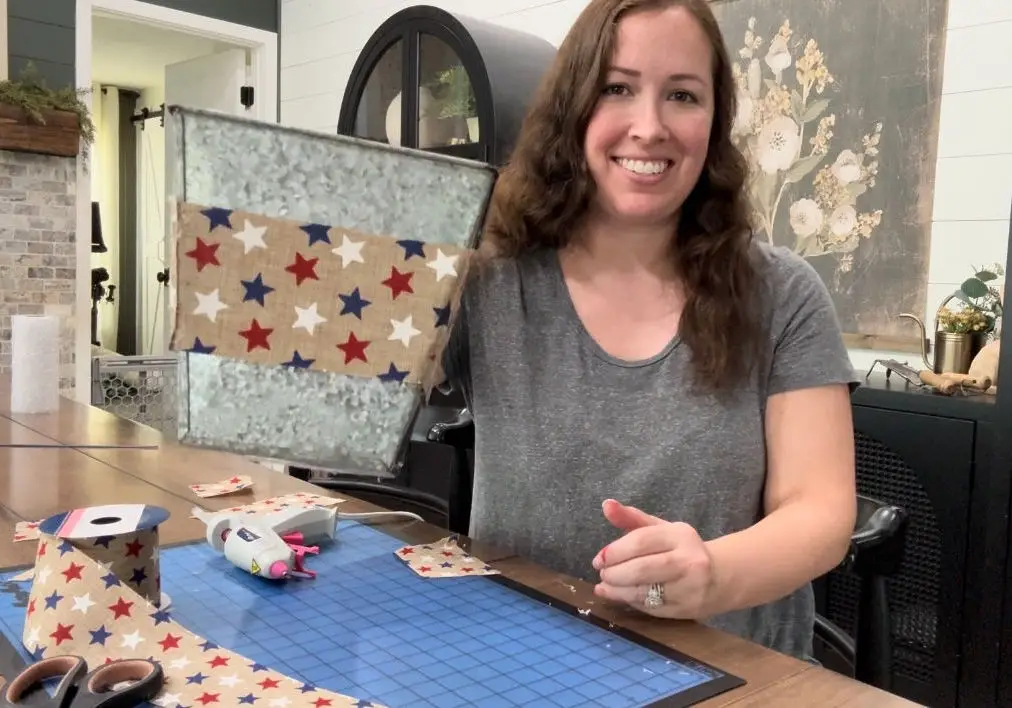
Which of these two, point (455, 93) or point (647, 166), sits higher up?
point (455, 93)

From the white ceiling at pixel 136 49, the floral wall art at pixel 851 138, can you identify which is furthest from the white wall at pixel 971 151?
the white ceiling at pixel 136 49

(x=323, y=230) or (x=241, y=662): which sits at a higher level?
(x=323, y=230)

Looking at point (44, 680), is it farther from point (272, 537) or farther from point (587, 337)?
point (587, 337)

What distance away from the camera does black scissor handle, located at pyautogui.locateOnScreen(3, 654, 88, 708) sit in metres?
0.62

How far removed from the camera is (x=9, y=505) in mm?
1189

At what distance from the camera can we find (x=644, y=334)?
1111 mm

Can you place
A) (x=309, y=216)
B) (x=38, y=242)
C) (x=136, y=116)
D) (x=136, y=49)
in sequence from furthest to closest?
(x=136, y=116)
(x=136, y=49)
(x=38, y=242)
(x=309, y=216)

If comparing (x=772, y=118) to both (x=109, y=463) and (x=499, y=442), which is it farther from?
(x=109, y=463)

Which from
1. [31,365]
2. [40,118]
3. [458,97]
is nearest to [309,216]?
[31,365]

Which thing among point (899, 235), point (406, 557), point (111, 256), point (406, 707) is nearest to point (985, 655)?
point (899, 235)

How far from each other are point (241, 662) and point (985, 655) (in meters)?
1.46

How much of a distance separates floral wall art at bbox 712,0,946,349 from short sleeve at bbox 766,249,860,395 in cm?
96

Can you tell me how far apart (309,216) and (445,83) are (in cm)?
185

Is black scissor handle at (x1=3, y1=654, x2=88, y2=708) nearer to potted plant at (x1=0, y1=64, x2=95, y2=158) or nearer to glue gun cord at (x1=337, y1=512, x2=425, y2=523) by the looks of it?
glue gun cord at (x1=337, y1=512, x2=425, y2=523)
